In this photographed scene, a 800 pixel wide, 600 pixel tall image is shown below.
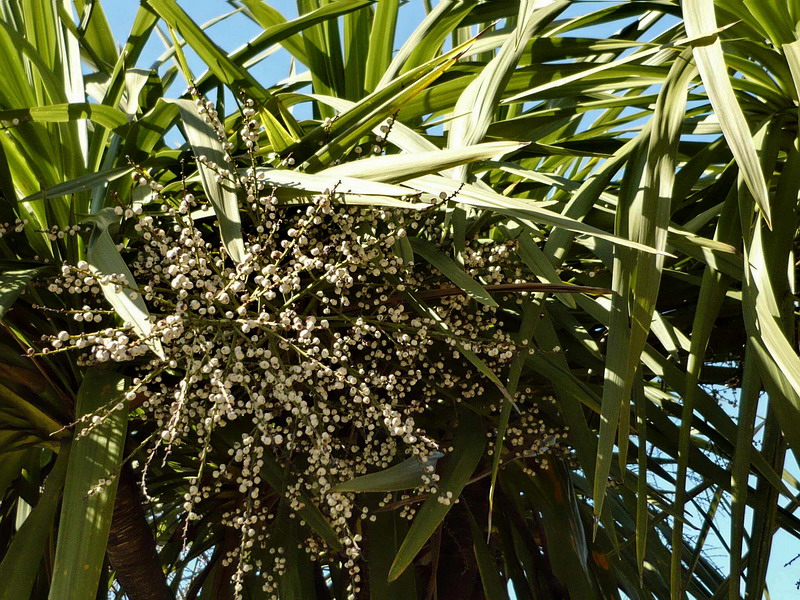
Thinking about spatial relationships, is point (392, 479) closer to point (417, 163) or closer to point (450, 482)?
point (450, 482)

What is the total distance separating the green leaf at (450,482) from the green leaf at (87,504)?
0.33 m

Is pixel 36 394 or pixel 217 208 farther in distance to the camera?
pixel 36 394

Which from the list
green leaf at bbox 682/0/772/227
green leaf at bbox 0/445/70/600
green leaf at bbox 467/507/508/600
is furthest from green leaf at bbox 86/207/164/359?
green leaf at bbox 467/507/508/600

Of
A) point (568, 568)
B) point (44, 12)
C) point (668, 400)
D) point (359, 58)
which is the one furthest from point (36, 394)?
point (668, 400)

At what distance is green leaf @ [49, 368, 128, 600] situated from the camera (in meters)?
0.78

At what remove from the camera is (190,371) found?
29.1 inches

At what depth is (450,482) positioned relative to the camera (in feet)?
3.43

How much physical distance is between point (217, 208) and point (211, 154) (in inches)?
5.1

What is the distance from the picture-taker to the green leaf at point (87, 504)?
0.78 meters

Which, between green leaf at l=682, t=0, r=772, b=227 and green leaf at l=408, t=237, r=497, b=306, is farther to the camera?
green leaf at l=408, t=237, r=497, b=306

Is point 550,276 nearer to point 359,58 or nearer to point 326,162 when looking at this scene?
point 326,162

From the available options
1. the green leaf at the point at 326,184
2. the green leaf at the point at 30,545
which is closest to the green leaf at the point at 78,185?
the green leaf at the point at 326,184

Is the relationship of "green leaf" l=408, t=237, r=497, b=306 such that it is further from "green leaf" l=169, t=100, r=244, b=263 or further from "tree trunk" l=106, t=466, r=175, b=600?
"tree trunk" l=106, t=466, r=175, b=600

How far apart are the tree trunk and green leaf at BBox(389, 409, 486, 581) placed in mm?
395
